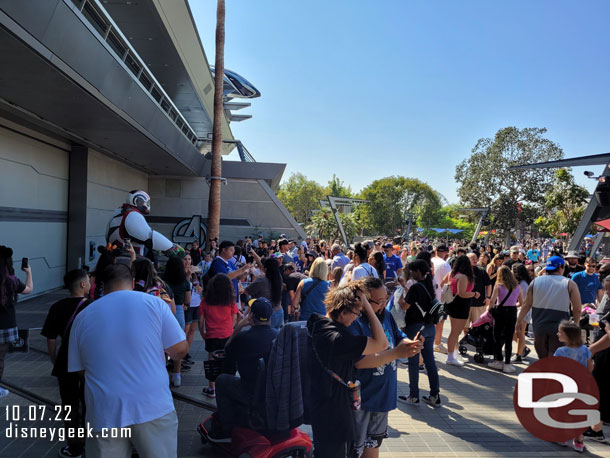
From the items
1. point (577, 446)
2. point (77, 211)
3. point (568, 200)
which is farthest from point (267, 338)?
point (568, 200)

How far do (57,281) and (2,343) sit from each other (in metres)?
9.82

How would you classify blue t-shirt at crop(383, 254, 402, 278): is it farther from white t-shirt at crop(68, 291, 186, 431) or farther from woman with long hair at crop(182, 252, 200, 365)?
white t-shirt at crop(68, 291, 186, 431)

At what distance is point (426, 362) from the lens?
556 cm

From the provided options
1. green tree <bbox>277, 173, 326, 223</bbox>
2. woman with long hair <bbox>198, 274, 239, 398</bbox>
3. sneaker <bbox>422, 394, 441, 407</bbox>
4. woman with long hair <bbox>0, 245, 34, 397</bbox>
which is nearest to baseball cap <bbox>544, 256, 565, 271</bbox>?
sneaker <bbox>422, 394, 441, 407</bbox>

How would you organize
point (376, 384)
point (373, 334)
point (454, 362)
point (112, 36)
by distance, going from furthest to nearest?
point (112, 36) → point (454, 362) → point (376, 384) → point (373, 334)

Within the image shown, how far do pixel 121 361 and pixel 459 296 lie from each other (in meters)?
5.72

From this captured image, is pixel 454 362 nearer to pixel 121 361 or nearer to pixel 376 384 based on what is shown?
pixel 376 384

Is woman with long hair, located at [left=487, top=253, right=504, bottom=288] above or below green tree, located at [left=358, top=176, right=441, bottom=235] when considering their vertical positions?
below

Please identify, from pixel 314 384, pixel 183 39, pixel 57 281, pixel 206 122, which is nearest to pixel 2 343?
pixel 314 384

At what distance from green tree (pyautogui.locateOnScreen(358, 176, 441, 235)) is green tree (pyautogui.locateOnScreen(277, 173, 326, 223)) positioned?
24.2 feet

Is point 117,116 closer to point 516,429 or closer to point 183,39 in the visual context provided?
point 183,39

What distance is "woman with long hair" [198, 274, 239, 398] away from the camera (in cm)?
564

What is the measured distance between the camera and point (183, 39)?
Result: 15.9 metres

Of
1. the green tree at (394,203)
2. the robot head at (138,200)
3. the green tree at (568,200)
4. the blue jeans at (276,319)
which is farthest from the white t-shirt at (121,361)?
the green tree at (394,203)
